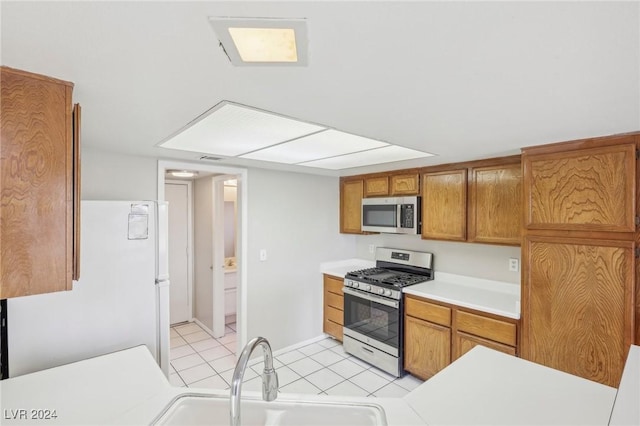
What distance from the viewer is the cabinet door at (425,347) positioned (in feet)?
8.83

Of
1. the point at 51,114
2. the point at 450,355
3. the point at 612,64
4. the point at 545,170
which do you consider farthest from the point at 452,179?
the point at 51,114

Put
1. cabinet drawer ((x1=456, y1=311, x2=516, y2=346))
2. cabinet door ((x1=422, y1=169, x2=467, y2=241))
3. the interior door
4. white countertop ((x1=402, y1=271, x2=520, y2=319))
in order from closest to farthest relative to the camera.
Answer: cabinet drawer ((x1=456, y1=311, x2=516, y2=346))
white countertop ((x1=402, y1=271, x2=520, y2=319))
cabinet door ((x1=422, y1=169, x2=467, y2=241))
the interior door

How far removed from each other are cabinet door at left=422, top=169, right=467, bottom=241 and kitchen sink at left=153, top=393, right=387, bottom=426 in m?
2.07

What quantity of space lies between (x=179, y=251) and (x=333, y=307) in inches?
92.4

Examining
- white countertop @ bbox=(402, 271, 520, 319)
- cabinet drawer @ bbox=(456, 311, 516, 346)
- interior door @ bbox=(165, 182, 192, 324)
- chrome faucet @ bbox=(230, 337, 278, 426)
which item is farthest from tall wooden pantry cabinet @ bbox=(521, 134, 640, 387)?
interior door @ bbox=(165, 182, 192, 324)

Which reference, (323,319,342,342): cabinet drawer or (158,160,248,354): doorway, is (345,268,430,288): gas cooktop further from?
(158,160,248,354): doorway

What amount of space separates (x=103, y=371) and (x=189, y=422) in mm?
615

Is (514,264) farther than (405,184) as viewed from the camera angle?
No

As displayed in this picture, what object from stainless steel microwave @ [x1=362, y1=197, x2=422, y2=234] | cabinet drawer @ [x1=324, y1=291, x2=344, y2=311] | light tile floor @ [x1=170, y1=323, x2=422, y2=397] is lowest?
light tile floor @ [x1=170, y1=323, x2=422, y2=397]

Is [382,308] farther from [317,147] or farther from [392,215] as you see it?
[317,147]

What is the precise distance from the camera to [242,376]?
92cm

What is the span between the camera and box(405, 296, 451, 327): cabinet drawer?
2.67m

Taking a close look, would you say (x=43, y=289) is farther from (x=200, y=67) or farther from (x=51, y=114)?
(x=200, y=67)

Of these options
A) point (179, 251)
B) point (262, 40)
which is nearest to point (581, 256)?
point (262, 40)
